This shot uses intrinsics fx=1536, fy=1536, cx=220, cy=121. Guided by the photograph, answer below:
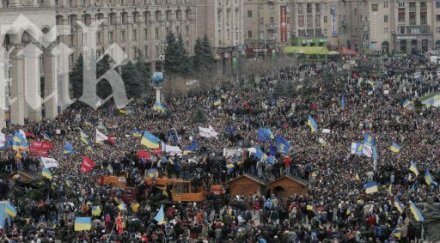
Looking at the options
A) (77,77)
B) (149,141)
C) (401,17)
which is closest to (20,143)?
(149,141)

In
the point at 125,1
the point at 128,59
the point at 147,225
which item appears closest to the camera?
the point at 147,225

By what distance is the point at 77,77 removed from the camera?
3049 inches

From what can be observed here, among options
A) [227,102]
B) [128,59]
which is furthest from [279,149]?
[128,59]

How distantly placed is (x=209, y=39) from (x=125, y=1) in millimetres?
11286

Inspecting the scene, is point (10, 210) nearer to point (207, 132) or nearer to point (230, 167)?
point (230, 167)

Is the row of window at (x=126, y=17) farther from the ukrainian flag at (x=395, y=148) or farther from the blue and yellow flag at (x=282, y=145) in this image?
the ukrainian flag at (x=395, y=148)

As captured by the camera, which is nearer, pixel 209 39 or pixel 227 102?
pixel 227 102

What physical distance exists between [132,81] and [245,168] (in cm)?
3206

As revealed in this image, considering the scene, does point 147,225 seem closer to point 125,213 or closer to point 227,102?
point 125,213

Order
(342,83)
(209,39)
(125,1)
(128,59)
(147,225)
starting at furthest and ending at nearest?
(209,39) < (125,1) < (128,59) < (342,83) < (147,225)

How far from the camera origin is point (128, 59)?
8562 centimetres

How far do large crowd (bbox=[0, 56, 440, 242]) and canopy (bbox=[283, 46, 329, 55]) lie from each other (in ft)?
99.0

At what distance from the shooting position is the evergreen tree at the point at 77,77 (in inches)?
3024

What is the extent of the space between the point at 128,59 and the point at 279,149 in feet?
116
